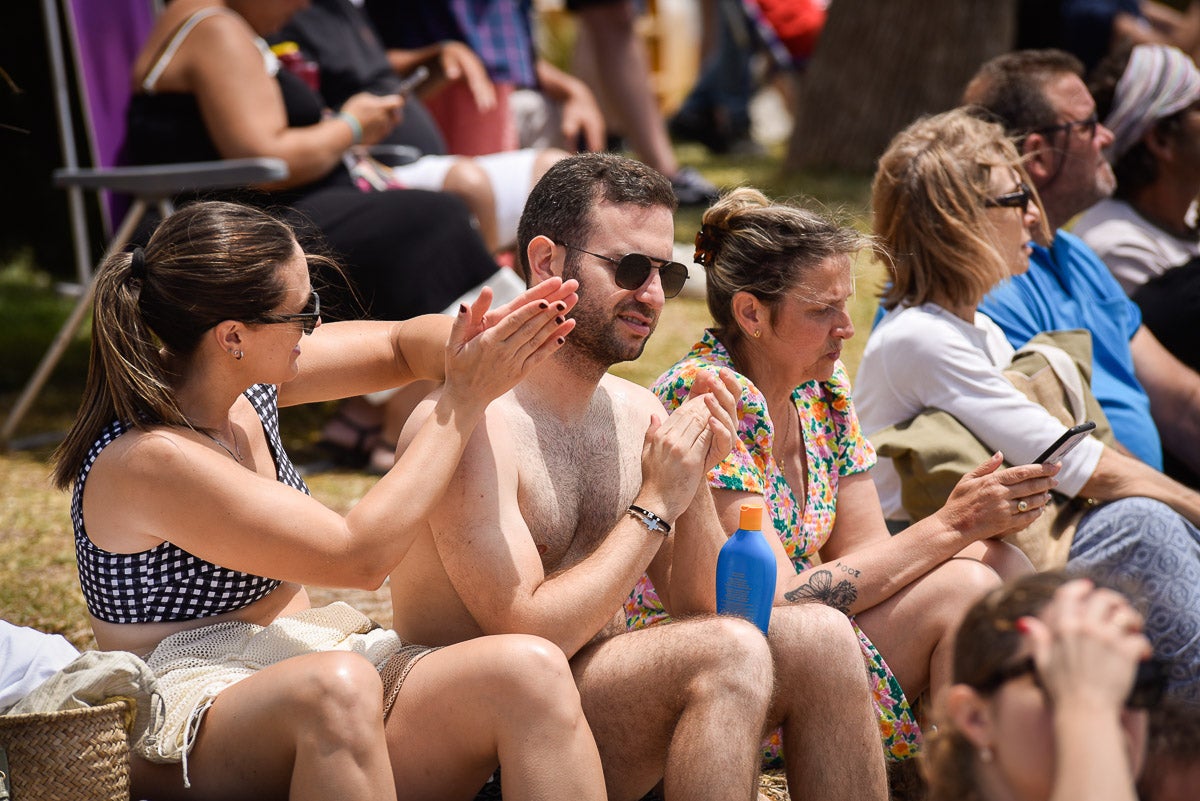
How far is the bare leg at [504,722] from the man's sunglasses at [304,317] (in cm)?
71

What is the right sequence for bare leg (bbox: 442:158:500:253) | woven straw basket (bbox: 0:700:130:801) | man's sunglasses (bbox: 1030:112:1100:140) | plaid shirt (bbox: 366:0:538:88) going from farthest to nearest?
plaid shirt (bbox: 366:0:538:88) < bare leg (bbox: 442:158:500:253) < man's sunglasses (bbox: 1030:112:1100:140) < woven straw basket (bbox: 0:700:130:801)

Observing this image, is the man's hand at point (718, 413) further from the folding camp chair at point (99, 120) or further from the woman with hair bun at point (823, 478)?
the folding camp chair at point (99, 120)

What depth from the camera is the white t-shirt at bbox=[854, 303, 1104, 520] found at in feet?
12.3

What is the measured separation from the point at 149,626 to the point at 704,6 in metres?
12.6

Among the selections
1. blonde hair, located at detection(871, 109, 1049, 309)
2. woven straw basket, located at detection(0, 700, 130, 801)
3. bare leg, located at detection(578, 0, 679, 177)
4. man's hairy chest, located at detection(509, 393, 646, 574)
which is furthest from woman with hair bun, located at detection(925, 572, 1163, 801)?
bare leg, located at detection(578, 0, 679, 177)

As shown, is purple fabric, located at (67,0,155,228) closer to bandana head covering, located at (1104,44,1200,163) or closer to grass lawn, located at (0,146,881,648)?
grass lawn, located at (0,146,881,648)

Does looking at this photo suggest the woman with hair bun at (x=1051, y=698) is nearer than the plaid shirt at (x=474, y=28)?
Yes

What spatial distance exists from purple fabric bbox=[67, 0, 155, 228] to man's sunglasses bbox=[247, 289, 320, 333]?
3.51 meters

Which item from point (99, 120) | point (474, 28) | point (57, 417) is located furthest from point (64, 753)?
point (474, 28)

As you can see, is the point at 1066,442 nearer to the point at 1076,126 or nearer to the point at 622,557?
the point at 622,557

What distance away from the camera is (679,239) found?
26.2 ft

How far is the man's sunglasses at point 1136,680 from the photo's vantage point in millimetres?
1808

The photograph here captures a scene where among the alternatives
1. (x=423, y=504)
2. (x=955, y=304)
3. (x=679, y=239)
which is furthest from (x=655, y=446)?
(x=679, y=239)

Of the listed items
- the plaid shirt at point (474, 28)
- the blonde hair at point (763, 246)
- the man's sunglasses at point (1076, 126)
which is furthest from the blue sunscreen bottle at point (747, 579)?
the plaid shirt at point (474, 28)
